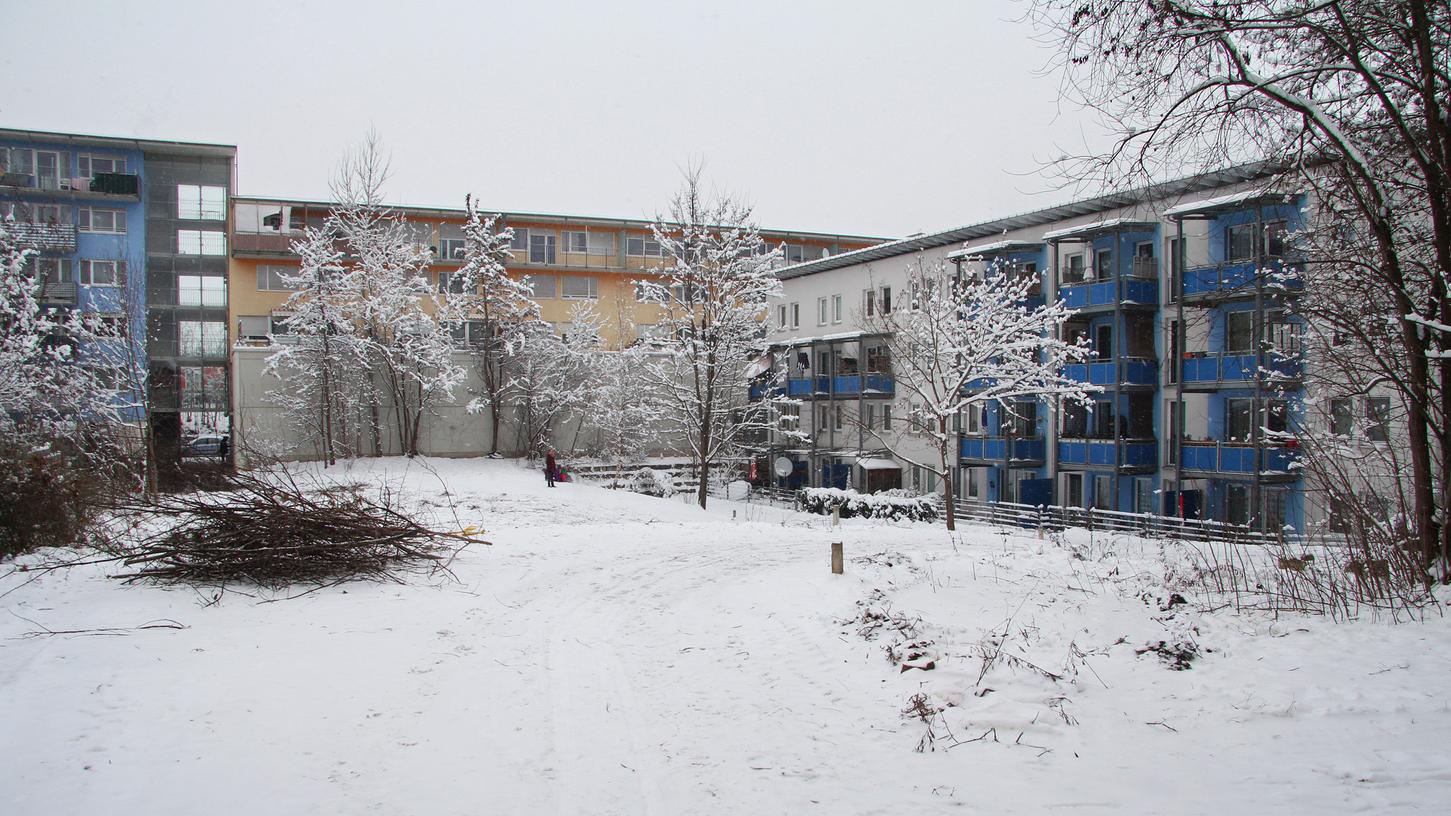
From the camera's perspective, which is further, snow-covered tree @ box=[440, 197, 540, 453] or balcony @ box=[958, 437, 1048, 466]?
snow-covered tree @ box=[440, 197, 540, 453]

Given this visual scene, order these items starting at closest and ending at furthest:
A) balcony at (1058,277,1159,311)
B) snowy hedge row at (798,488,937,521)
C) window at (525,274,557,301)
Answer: balcony at (1058,277,1159,311)
snowy hedge row at (798,488,937,521)
window at (525,274,557,301)

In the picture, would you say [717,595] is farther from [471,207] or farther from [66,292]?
[66,292]

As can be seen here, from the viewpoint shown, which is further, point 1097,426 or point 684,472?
point 684,472

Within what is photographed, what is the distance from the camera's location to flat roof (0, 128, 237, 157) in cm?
4647

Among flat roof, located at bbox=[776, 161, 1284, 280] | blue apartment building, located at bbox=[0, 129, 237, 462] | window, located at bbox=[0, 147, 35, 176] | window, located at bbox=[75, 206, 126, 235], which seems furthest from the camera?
window, located at bbox=[75, 206, 126, 235]

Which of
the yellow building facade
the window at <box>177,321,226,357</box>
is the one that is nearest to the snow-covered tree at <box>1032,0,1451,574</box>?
the yellow building facade

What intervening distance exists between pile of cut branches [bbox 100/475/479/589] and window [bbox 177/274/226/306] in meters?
45.4

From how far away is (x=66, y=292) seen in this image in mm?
44656

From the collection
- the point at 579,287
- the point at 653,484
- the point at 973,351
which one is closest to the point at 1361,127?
the point at 973,351

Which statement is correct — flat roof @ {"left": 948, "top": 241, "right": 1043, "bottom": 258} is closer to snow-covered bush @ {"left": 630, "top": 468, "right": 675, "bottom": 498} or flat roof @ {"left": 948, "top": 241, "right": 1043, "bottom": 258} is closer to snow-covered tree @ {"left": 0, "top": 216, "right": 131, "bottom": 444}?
snow-covered bush @ {"left": 630, "top": 468, "right": 675, "bottom": 498}

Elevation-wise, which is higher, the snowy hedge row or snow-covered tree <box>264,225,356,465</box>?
snow-covered tree <box>264,225,356,465</box>

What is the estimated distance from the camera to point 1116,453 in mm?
28672

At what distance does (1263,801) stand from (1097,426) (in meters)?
27.7

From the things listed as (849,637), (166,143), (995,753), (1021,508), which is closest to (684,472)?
(1021,508)
